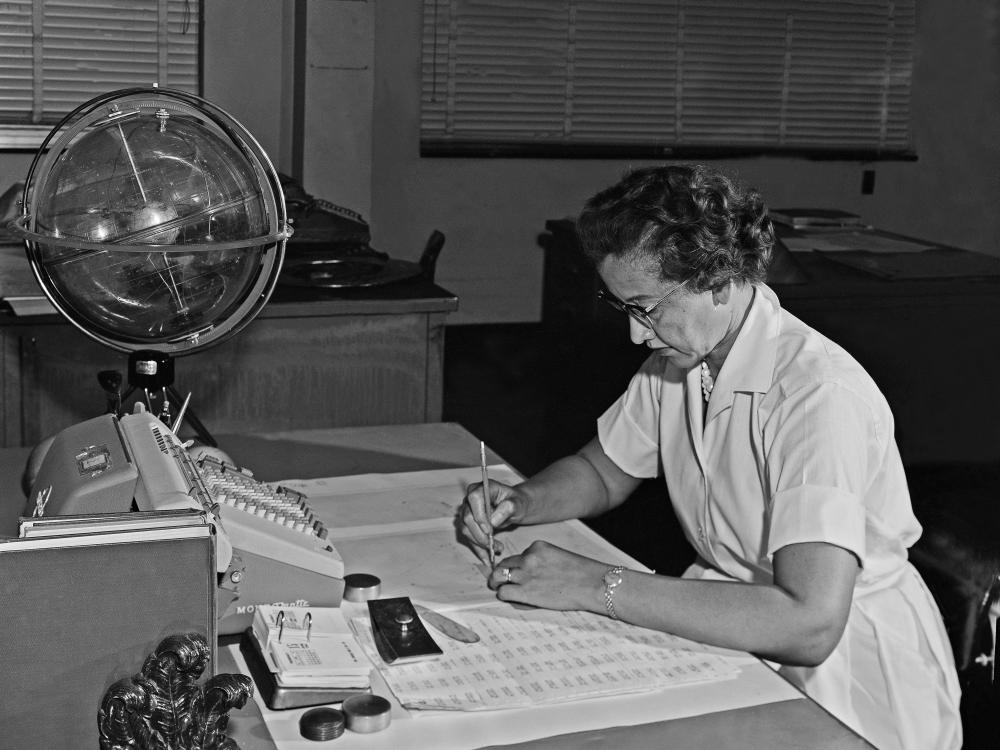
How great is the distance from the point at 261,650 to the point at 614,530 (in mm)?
2461

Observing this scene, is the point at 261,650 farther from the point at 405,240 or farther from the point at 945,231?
the point at 945,231

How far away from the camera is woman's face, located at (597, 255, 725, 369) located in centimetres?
167

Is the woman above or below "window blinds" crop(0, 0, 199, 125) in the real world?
below

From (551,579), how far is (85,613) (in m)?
0.66

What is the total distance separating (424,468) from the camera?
2189 mm

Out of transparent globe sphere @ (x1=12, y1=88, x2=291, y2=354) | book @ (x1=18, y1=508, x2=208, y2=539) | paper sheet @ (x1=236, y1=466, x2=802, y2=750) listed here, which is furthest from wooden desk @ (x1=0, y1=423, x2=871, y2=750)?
transparent globe sphere @ (x1=12, y1=88, x2=291, y2=354)

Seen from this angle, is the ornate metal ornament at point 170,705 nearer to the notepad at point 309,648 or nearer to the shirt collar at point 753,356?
the notepad at point 309,648

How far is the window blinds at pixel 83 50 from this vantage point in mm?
5855

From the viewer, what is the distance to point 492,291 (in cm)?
695

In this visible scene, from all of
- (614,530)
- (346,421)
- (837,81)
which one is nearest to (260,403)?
(346,421)

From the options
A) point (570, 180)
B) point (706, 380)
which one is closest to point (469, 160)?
point (570, 180)

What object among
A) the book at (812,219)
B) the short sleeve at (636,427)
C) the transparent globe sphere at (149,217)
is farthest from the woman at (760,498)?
the book at (812,219)

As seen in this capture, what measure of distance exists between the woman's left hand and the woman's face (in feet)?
1.09

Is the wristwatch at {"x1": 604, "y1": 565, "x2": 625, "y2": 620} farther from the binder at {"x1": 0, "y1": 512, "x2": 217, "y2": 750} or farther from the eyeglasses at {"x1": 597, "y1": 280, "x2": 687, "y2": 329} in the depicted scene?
the binder at {"x1": 0, "y1": 512, "x2": 217, "y2": 750}
